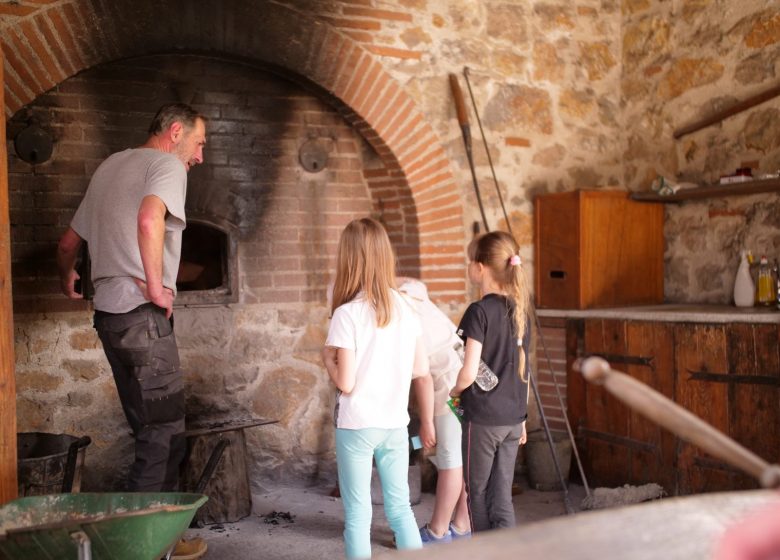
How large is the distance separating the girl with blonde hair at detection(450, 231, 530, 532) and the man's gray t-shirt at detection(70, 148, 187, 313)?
4.44 feet

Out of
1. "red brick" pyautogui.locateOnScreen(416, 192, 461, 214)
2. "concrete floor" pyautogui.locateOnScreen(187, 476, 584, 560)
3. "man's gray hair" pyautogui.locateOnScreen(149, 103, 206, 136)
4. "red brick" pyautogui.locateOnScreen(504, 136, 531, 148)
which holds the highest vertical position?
"red brick" pyautogui.locateOnScreen(504, 136, 531, 148)

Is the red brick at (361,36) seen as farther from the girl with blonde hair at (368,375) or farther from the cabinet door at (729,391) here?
the cabinet door at (729,391)

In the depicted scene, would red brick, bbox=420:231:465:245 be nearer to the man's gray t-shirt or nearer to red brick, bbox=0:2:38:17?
the man's gray t-shirt

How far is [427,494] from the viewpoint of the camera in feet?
15.6

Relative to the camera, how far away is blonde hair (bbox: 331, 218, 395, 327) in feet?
9.97

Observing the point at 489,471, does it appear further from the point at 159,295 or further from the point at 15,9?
the point at 15,9

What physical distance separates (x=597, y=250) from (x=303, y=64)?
227 centimetres

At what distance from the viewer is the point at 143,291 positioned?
3312 mm

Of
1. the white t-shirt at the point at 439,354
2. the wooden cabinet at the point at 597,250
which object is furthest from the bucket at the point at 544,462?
the white t-shirt at the point at 439,354

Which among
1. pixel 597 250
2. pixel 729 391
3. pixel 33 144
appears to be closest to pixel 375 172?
pixel 597 250

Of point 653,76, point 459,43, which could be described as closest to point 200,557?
point 459,43

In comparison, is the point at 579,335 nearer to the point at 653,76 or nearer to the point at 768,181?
the point at 768,181

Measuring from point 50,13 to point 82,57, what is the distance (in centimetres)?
27

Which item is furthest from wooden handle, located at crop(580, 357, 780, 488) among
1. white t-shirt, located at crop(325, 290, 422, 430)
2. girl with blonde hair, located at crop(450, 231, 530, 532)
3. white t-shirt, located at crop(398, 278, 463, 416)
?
white t-shirt, located at crop(398, 278, 463, 416)
